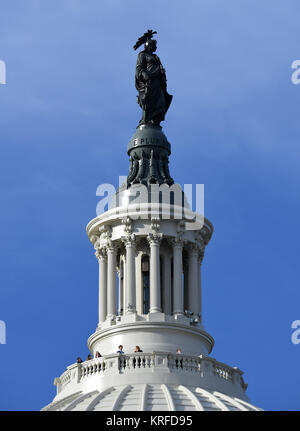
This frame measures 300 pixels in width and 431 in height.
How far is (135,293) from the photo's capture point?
4926 inches

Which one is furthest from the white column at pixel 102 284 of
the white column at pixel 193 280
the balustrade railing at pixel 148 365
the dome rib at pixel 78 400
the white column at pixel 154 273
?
the dome rib at pixel 78 400

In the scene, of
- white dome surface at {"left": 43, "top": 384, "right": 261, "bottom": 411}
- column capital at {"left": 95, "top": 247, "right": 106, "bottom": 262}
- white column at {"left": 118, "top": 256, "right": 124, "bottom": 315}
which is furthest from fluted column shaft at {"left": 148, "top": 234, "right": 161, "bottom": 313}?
white dome surface at {"left": 43, "top": 384, "right": 261, "bottom": 411}

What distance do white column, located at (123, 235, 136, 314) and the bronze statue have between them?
391 inches

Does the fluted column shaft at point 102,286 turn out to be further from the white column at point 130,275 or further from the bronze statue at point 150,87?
the bronze statue at point 150,87

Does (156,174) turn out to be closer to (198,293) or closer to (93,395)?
(198,293)

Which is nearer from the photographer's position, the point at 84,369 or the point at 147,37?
the point at 84,369

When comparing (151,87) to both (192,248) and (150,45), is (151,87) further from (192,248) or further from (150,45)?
(192,248)

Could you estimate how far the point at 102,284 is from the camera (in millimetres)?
127750

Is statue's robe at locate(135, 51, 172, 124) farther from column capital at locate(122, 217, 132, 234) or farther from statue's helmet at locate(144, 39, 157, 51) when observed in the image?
column capital at locate(122, 217, 132, 234)

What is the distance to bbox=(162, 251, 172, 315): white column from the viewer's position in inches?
4956

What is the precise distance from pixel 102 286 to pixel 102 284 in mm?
136
